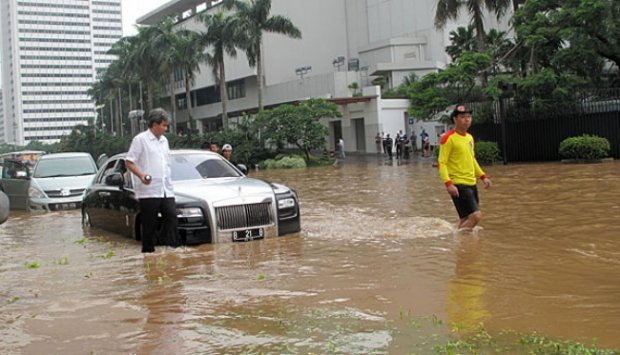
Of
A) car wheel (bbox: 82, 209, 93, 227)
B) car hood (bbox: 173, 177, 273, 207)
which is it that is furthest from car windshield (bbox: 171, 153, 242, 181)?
car wheel (bbox: 82, 209, 93, 227)

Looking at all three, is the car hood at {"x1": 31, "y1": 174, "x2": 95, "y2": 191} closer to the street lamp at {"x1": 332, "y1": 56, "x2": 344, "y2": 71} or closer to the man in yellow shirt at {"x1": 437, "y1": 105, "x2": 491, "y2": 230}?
the man in yellow shirt at {"x1": 437, "y1": 105, "x2": 491, "y2": 230}

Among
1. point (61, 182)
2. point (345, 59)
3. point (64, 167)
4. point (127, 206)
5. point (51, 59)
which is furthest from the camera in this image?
point (51, 59)

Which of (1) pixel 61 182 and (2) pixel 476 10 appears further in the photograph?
(2) pixel 476 10

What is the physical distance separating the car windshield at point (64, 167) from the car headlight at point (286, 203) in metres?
8.45

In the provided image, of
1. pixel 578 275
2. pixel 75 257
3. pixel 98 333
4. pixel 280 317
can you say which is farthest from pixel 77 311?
pixel 578 275

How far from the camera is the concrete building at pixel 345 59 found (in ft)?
159

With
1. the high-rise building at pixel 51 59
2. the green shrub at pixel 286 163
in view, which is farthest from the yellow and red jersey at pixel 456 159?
the high-rise building at pixel 51 59

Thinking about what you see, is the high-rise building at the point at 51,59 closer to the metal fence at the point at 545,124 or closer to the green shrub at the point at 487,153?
the metal fence at the point at 545,124

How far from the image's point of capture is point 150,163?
7930mm

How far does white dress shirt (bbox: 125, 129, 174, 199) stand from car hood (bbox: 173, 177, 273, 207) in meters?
0.75

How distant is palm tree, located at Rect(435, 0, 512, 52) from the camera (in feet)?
112

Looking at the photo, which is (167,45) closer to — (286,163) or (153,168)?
(286,163)

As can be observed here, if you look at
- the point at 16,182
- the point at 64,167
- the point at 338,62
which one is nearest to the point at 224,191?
the point at 64,167

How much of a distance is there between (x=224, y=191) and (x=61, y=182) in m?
7.93
